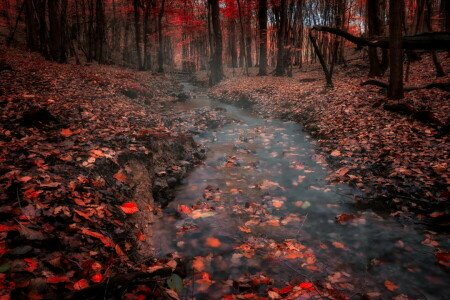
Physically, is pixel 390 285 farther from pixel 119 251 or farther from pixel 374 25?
pixel 374 25

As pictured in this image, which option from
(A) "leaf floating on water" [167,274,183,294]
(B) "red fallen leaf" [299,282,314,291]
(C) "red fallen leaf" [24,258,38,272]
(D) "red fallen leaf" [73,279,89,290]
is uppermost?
(C) "red fallen leaf" [24,258,38,272]

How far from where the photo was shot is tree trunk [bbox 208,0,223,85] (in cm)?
1895

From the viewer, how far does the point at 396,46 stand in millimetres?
7418

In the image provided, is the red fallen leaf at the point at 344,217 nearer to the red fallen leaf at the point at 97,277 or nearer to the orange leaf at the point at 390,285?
the orange leaf at the point at 390,285

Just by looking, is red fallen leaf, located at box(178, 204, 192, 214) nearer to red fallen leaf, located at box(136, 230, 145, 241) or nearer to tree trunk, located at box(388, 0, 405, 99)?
red fallen leaf, located at box(136, 230, 145, 241)

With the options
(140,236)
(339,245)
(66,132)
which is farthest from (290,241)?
(66,132)

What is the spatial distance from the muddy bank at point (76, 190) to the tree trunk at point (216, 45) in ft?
45.7

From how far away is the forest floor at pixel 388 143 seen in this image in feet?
13.5

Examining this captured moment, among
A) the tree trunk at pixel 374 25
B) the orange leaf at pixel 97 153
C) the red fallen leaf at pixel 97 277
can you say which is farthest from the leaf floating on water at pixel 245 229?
the tree trunk at pixel 374 25

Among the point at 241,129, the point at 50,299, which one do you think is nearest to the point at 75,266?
the point at 50,299

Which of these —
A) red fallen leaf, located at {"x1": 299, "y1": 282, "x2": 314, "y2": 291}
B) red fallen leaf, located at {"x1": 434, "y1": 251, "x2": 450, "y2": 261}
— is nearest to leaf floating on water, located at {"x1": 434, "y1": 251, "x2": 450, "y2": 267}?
red fallen leaf, located at {"x1": 434, "y1": 251, "x2": 450, "y2": 261}

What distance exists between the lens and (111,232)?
10.1 ft

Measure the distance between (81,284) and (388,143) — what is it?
611 centimetres

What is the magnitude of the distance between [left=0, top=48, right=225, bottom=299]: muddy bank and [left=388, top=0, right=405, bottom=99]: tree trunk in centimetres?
614
